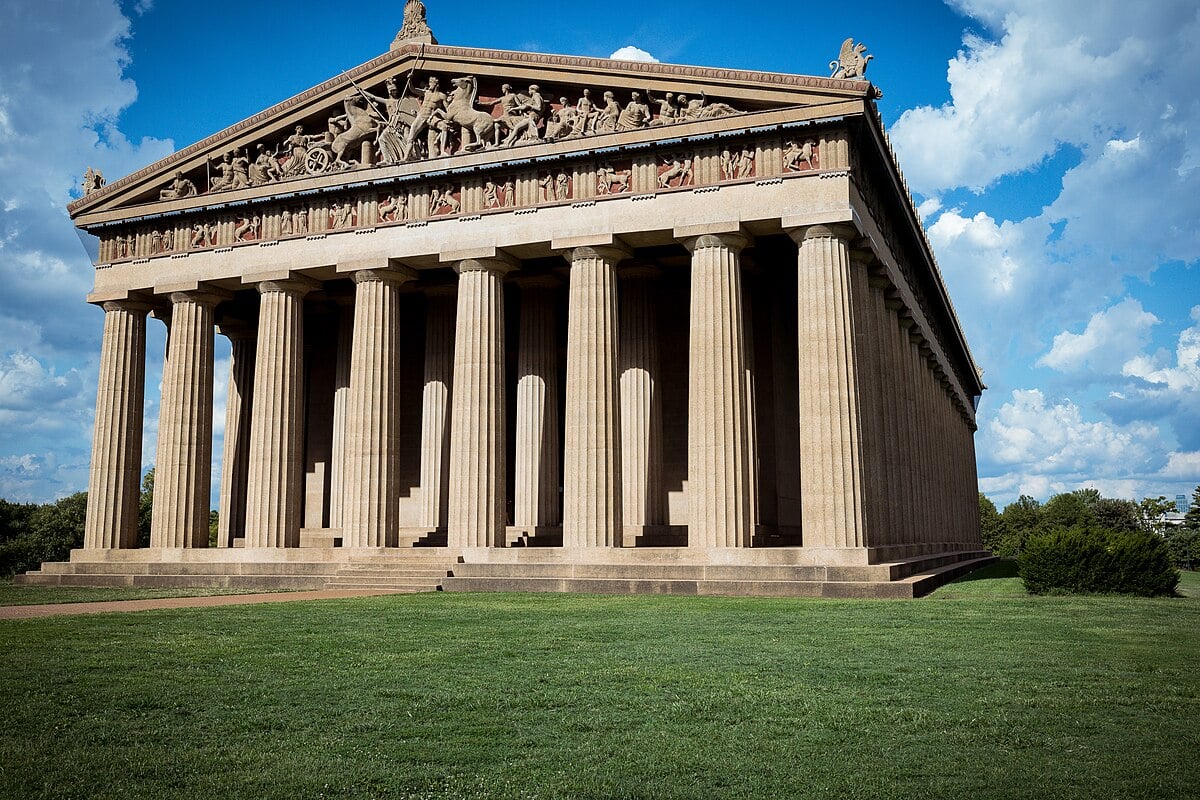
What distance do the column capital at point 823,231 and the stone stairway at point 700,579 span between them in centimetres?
991

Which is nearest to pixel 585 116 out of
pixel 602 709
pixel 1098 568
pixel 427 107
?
pixel 427 107

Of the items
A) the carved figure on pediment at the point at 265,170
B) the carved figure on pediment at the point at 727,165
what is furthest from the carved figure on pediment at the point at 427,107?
the carved figure on pediment at the point at 727,165

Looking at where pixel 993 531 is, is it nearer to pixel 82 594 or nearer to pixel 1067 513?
pixel 1067 513

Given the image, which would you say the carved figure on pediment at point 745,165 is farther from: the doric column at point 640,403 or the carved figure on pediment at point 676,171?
the doric column at point 640,403

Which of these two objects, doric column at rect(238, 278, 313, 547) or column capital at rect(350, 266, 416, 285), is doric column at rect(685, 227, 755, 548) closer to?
column capital at rect(350, 266, 416, 285)

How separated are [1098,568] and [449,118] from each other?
81.9ft

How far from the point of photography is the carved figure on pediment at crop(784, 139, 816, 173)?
30.8m

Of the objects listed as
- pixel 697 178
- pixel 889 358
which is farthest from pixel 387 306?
pixel 889 358

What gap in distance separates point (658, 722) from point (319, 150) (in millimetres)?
31615

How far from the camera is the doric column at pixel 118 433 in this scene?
38656mm

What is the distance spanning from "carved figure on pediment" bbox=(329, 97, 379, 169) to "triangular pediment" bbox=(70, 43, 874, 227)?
5 centimetres

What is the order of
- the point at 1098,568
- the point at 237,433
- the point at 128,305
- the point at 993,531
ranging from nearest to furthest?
the point at 1098,568 → the point at 128,305 → the point at 237,433 → the point at 993,531

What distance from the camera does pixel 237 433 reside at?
45531 millimetres

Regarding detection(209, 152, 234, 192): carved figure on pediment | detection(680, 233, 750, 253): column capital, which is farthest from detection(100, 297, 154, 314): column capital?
detection(680, 233, 750, 253): column capital
